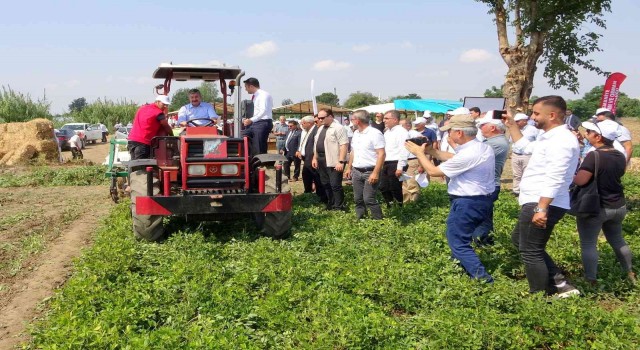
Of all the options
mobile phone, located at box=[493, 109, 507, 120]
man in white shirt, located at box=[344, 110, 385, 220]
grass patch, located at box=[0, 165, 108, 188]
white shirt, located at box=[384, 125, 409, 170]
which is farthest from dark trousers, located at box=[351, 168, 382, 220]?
grass patch, located at box=[0, 165, 108, 188]

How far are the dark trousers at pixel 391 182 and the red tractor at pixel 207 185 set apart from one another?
6.83 feet

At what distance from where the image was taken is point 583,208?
534cm

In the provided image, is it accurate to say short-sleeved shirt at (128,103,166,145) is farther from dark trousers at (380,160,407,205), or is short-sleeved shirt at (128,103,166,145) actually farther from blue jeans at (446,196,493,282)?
blue jeans at (446,196,493,282)

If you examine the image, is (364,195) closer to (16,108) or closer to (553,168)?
(553,168)

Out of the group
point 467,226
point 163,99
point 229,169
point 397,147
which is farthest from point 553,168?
point 163,99

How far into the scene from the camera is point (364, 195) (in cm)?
823

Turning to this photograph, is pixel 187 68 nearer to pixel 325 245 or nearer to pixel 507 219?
pixel 325 245

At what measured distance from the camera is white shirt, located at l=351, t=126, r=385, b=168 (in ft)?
26.6

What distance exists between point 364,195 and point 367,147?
2.22 ft

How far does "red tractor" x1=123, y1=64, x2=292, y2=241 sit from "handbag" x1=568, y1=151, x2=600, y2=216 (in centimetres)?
338

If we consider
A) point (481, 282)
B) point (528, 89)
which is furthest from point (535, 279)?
point (528, 89)

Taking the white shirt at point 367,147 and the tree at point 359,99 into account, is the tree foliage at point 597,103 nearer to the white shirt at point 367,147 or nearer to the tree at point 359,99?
the tree at point 359,99

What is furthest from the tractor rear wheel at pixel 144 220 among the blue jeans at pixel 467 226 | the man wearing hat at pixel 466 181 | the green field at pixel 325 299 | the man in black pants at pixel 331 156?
the blue jeans at pixel 467 226

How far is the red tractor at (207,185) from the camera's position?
7027 millimetres
